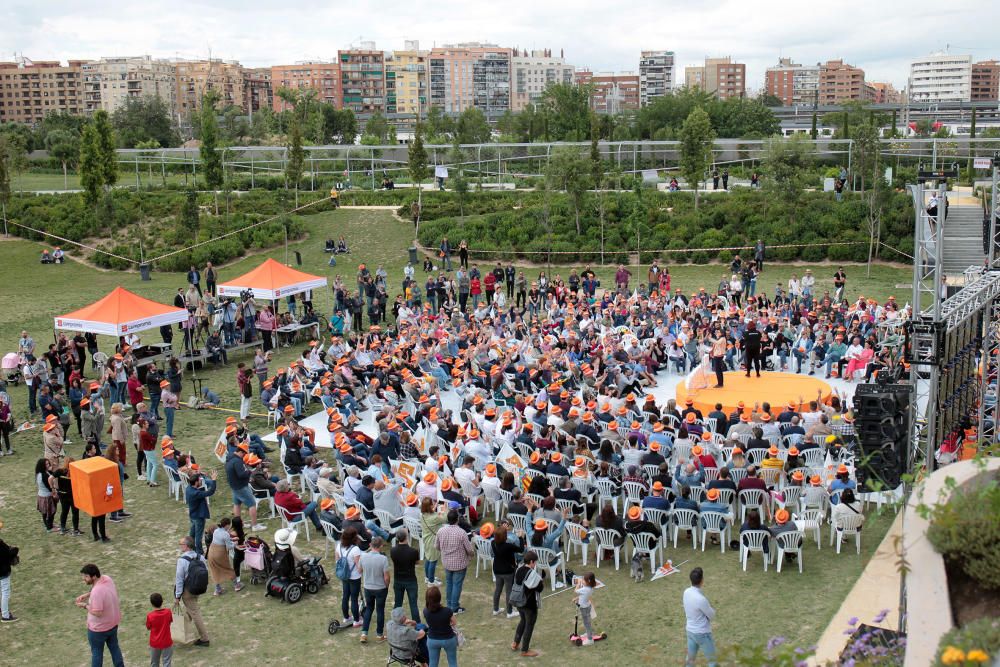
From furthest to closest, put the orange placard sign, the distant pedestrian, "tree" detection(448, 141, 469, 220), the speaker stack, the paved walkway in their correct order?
"tree" detection(448, 141, 469, 220) → the orange placard sign → the speaker stack → the paved walkway → the distant pedestrian

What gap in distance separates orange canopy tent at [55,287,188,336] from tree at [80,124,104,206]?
76.0 ft

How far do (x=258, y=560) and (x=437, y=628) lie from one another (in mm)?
3704

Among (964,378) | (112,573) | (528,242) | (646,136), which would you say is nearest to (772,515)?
(964,378)

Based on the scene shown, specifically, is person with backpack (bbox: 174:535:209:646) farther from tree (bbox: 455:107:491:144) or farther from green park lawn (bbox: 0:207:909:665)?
Answer: tree (bbox: 455:107:491:144)

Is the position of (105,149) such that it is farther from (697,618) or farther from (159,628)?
(697,618)

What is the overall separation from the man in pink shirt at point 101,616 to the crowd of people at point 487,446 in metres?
0.81

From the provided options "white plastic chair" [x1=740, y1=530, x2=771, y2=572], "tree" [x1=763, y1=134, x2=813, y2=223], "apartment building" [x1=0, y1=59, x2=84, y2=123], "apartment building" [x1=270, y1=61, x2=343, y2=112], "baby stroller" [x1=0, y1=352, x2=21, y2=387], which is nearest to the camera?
"white plastic chair" [x1=740, y1=530, x2=771, y2=572]

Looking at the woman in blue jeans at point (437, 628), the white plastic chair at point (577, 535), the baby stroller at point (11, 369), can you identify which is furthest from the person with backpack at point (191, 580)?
the baby stroller at point (11, 369)

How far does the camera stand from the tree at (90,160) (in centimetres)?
4134

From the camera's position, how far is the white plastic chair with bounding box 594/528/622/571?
37.9ft

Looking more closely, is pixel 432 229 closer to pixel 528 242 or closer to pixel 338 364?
pixel 528 242

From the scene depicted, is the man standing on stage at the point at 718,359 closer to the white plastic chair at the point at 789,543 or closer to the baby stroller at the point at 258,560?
the white plastic chair at the point at 789,543

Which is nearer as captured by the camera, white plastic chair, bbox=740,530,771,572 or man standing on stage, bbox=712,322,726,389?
white plastic chair, bbox=740,530,771,572

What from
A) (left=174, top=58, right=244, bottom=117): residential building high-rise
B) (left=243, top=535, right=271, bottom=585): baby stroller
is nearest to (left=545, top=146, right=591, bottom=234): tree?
(left=243, top=535, right=271, bottom=585): baby stroller
